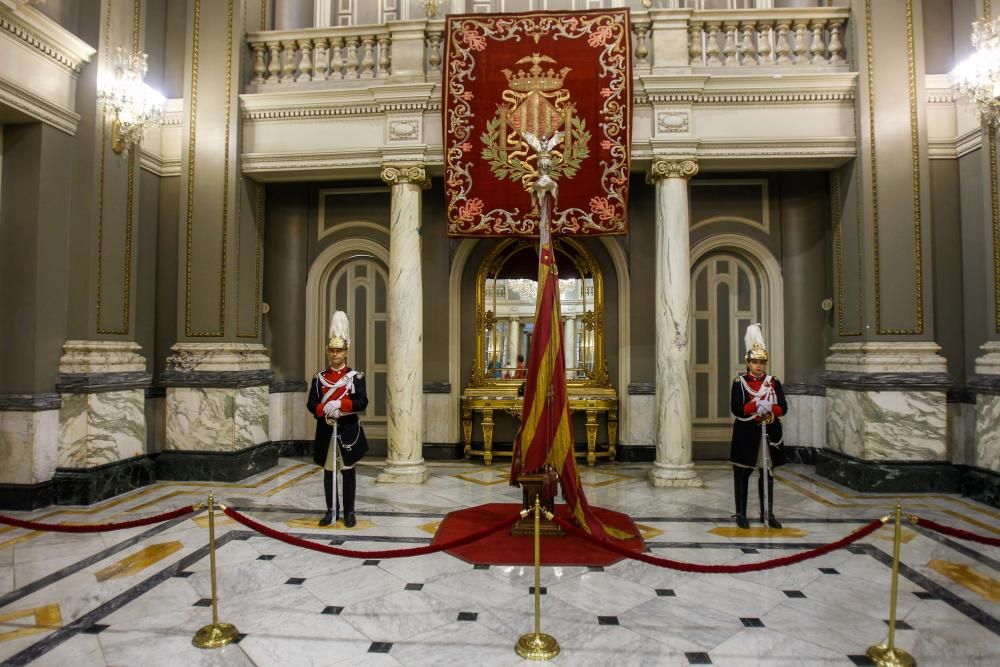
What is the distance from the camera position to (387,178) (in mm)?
7457

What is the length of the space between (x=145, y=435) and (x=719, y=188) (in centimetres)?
827

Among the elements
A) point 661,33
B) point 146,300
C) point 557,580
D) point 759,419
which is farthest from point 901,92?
point 146,300

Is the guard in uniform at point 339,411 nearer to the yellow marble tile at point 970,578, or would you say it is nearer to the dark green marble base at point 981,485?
the yellow marble tile at point 970,578

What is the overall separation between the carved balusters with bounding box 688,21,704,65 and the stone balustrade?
1 cm

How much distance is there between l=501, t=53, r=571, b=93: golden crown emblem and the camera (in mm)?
7055

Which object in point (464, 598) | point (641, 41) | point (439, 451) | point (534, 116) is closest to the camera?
point (464, 598)

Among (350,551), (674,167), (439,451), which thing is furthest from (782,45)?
(350,551)

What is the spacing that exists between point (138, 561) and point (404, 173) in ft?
16.4

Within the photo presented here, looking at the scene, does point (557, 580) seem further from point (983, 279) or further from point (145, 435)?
point (983, 279)

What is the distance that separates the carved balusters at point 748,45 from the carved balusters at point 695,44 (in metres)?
0.52

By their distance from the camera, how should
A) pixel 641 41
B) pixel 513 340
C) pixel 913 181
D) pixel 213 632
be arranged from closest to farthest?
pixel 213 632 < pixel 913 181 < pixel 641 41 < pixel 513 340

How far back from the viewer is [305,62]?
7758 mm

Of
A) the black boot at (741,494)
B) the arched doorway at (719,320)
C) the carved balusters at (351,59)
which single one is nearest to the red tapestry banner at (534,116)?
the carved balusters at (351,59)

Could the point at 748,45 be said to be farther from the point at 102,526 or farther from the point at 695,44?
the point at 102,526
